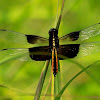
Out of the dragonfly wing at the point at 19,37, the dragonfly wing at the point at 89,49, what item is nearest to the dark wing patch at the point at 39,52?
the dragonfly wing at the point at 19,37

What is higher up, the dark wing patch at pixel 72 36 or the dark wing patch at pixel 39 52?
the dark wing patch at pixel 72 36

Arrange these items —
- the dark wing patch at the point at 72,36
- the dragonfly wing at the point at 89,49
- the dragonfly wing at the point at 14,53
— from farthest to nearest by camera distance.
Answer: the dark wing patch at the point at 72,36 < the dragonfly wing at the point at 89,49 < the dragonfly wing at the point at 14,53

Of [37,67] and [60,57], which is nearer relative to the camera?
[60,57]

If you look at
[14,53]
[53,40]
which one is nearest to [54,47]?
[53,40]

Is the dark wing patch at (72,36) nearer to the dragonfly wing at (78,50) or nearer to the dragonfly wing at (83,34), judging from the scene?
the dragonfly wing at (83,34)

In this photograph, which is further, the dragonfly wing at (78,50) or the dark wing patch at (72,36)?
the dark wing patch at (72,36)

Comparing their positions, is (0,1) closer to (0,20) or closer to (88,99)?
(0,20)

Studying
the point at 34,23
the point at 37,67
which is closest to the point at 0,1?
the point at 34,23

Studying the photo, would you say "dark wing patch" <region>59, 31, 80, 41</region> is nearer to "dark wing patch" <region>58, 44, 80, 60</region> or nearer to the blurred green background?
"dark wing patch" <region>58, 44, 80, 60</region>
